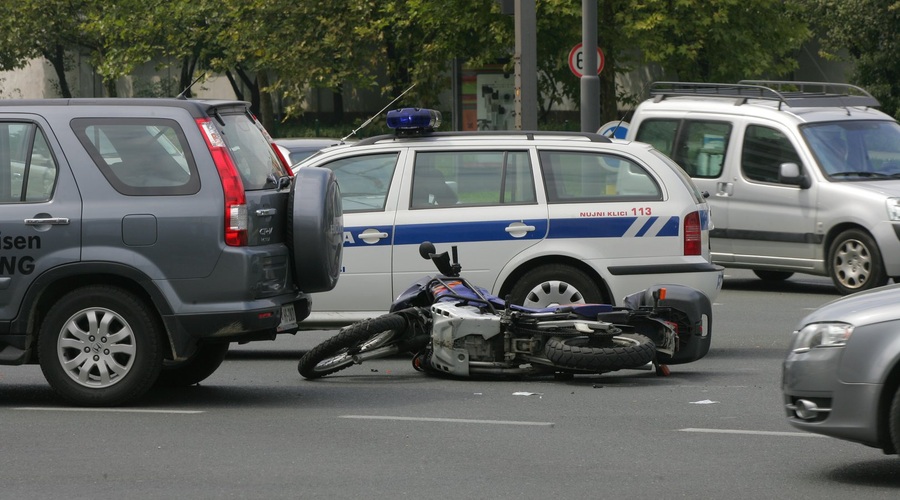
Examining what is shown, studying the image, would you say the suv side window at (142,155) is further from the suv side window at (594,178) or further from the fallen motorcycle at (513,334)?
the suv side window at (594,178)

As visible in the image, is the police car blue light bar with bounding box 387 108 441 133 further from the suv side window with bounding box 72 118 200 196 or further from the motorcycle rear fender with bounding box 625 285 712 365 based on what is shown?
the suv side window with bounding box 72 118 200 196

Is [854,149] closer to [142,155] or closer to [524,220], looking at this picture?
[524,220]

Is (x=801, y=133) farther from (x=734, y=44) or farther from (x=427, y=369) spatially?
(x=734, y=44)

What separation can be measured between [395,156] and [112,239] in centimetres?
309

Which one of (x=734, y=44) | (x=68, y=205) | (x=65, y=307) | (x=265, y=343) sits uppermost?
(x=734, y=44)

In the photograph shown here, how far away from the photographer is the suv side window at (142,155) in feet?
26.3

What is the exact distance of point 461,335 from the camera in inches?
355

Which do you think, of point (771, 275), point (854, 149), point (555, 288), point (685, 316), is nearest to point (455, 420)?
point (685, 316)

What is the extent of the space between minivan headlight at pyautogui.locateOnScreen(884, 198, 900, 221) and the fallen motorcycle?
16.8 ft

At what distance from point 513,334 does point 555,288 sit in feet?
4.47

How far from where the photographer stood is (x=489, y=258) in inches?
407

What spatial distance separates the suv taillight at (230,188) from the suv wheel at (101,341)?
0.67m

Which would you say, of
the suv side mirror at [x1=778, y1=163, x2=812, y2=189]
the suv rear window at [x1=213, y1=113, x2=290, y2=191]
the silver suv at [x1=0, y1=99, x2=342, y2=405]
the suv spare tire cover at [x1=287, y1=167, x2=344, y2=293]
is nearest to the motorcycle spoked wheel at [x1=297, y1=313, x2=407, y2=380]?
the suv spare tire cover at [x1=287, y1=167, x2=344, y2=293]

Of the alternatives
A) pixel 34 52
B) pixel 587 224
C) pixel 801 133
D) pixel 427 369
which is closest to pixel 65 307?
pixel 427 369
